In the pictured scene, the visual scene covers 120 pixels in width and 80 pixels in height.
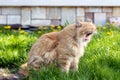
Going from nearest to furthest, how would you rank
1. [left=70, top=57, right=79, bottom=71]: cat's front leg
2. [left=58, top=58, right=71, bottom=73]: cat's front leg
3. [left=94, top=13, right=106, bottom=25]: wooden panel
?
[left=58, top=58, right=71, bottom=73]: cat's front leg
[left=70, top=57, right=79, bottom=71]: cat's front leg
[left=94, top=13, right=106, bottom=25]: wooden panel

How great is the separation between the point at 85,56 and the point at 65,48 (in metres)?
0.97

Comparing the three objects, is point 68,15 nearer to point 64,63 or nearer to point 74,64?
point 74,64

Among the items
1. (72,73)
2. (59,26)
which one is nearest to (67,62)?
(72,73)

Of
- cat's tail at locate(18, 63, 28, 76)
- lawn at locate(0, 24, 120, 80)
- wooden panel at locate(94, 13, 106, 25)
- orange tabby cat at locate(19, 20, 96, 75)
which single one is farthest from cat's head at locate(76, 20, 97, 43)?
wooden panel at locate(94, 13, 106, 25)

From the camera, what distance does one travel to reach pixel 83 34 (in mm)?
4883

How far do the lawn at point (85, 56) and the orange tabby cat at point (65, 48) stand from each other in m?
0.13

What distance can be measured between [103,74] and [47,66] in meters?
0.71

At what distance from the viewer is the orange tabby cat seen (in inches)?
191

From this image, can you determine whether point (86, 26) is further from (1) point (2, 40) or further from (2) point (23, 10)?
(2) point (23, 10)

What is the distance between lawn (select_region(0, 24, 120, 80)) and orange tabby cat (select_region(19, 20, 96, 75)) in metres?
0.13
